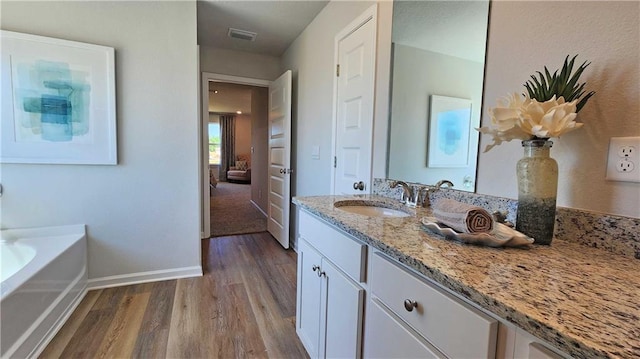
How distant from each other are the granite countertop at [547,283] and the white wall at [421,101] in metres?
0.52

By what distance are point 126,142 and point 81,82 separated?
485 mm

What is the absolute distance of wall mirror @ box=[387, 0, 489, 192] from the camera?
1218 millimetres

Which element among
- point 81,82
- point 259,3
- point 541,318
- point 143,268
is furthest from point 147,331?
point 259,3

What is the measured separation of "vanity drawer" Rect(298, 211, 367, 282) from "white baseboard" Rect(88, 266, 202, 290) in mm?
1489

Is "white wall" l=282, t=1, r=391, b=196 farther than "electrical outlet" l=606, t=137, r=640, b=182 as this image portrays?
Yes

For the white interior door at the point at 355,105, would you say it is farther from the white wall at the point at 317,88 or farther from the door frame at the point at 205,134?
the door frame at the point at 205,134

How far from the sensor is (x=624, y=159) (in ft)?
2.52

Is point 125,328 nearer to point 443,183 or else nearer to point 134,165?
point 134,165

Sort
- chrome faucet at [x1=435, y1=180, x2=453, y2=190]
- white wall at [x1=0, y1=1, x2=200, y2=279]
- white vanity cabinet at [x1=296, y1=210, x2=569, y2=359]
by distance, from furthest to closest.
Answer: white wall at [x1=0, y1=1, x2=200, y2=279]
chrome faucet at [x1=435, y1=180, x2=453, y2=190]
white vanity cabinet at [x1=296, y1=210, x2=569, y2=359]

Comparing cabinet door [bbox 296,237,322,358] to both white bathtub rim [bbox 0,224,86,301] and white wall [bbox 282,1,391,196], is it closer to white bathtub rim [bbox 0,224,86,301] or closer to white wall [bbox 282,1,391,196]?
white wall [bbox 282,1,391,196]

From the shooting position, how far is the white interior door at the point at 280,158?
3142 mm

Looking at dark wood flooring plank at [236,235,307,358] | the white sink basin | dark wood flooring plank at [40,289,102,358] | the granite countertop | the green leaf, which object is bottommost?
dark wood flooring plank at [40,289,102,358]

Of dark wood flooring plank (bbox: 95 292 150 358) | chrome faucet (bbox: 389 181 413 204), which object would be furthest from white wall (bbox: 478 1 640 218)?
dark wood flooring plank (bbox: 95 292 150 358)

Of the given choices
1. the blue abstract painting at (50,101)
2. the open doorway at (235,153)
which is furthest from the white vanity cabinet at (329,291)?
the open doorway at (235,153)
